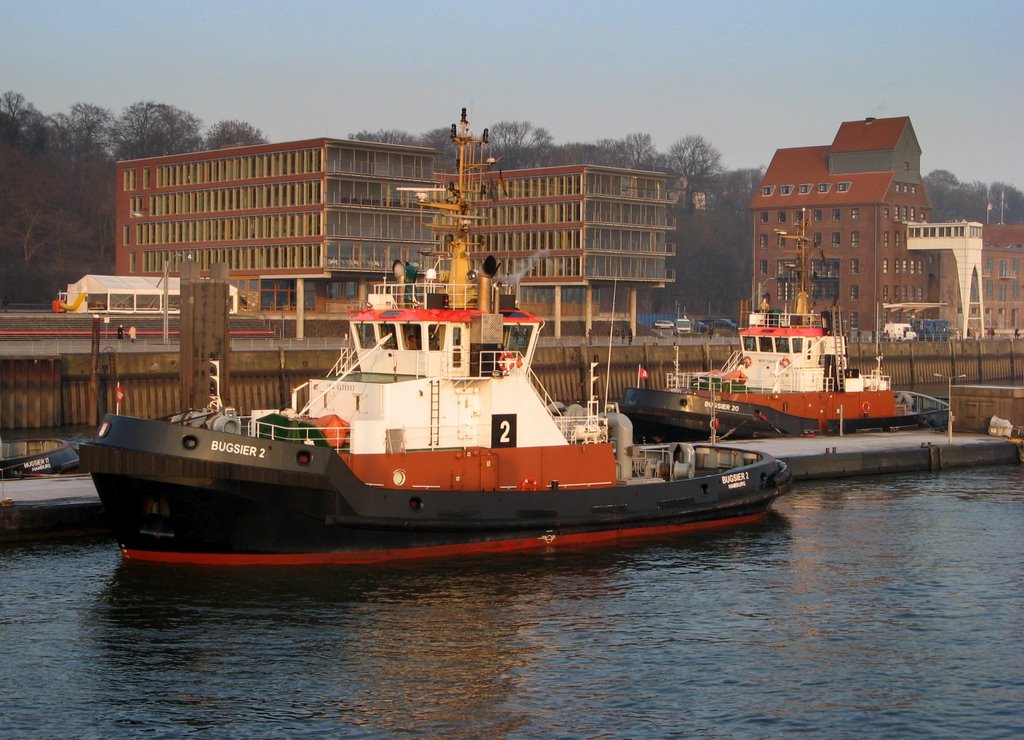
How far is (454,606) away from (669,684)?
16.6 ft

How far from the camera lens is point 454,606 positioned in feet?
75.9

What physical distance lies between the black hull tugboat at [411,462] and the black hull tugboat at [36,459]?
8.68m

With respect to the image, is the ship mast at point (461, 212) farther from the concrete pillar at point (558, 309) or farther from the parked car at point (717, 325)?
the parked car at point (717, 325)

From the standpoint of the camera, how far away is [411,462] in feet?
85.1

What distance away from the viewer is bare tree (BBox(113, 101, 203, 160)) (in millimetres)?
117750

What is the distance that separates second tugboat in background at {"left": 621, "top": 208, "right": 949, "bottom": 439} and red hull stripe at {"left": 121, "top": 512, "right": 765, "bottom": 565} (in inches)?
585

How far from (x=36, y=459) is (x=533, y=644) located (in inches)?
659

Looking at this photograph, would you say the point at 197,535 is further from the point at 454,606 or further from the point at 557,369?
the point at 557,369

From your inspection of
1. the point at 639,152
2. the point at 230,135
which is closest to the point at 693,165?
the point at 639,152

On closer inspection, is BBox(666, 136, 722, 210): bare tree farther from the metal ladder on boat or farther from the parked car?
Result: the metal ladder on boat

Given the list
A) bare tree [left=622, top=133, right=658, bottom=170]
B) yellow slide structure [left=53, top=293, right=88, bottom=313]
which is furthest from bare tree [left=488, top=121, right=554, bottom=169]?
yellow slide structure [left=53, top=293, right=88, bottom=313]

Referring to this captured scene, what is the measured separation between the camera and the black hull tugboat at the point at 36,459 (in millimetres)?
32062

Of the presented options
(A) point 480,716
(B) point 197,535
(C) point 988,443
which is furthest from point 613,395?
(A) point 480,716

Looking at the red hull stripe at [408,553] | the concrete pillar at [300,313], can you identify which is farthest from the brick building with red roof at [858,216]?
the red hull stripe at [408,553]
